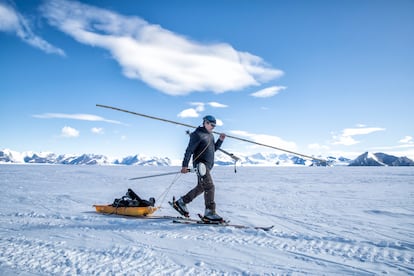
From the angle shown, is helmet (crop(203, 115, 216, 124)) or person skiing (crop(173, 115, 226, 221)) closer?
person skiing (crop(173, 115, 226, 221))

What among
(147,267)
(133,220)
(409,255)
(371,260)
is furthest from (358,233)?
(133,220)

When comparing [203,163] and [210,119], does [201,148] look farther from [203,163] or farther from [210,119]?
[210,119]

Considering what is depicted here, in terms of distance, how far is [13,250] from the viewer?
168 inches

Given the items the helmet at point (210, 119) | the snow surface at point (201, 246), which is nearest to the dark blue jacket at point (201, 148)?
the helmet at point (210, 119)

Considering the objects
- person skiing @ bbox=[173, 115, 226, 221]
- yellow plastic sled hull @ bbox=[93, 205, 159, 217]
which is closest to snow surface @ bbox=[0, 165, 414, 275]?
yellow plastic sled hull @ bbox=[93, 205, 159, 217]

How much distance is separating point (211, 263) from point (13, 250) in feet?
9.77

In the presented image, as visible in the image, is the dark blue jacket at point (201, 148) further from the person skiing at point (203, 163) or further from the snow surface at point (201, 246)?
the snow surface at point (201, 246)

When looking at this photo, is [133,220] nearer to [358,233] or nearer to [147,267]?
[147,267]

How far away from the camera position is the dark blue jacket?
262 inches

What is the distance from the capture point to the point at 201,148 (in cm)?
684

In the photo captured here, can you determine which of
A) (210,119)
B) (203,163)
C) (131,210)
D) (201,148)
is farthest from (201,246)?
(131,210)

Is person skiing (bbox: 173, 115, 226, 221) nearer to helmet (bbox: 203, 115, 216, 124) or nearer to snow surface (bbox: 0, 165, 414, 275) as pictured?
helmet (bbox: 203, 115, 216, 124)

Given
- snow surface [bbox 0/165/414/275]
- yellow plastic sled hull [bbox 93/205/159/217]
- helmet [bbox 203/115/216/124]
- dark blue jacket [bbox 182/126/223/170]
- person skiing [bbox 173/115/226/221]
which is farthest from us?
yellow plastic sled hull [bbox 93/205/159/217]

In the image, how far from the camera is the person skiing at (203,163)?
653 centimetres
